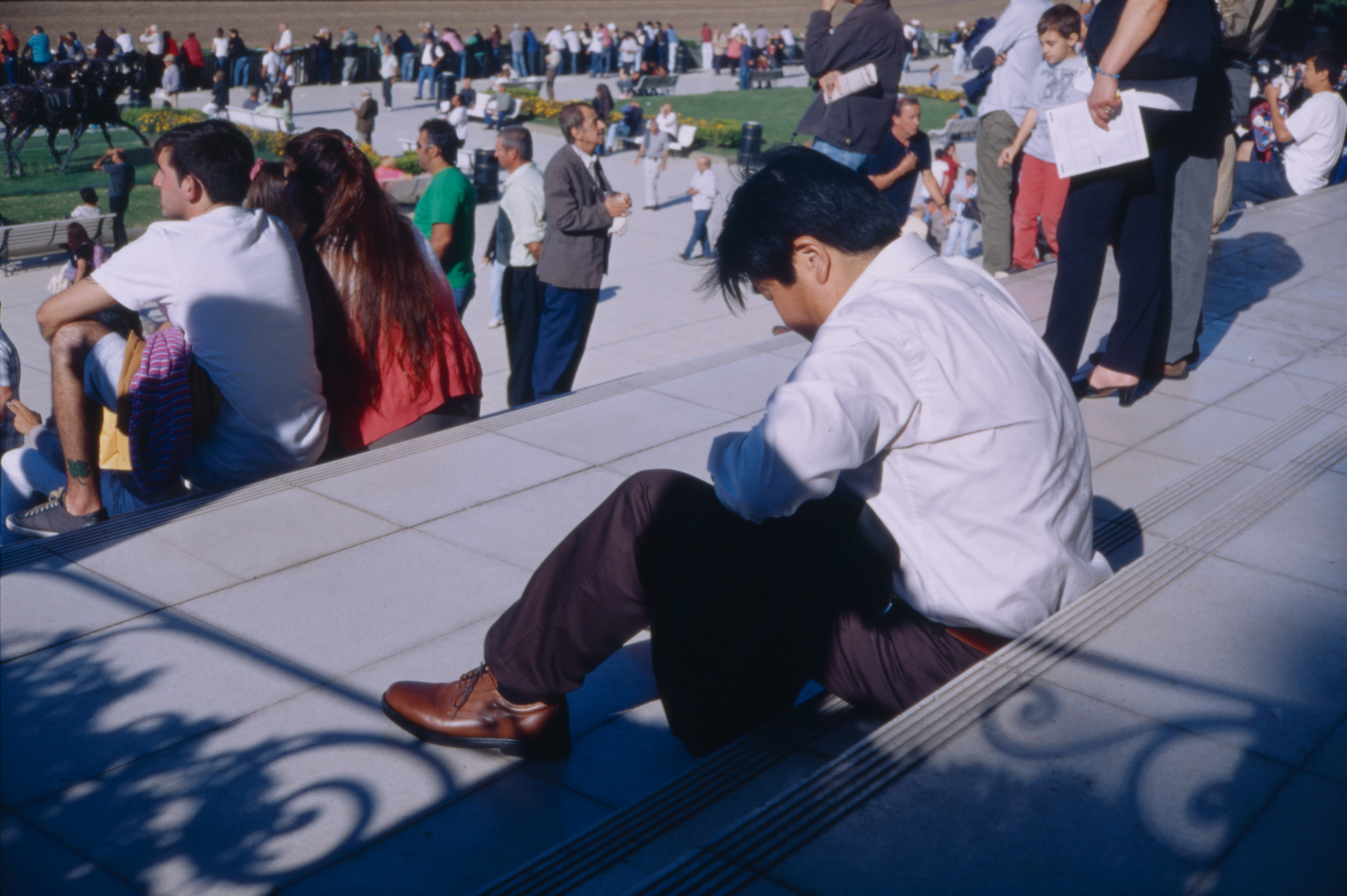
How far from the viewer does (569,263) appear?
6.73m

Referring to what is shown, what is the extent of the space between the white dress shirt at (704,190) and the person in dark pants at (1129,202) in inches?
424

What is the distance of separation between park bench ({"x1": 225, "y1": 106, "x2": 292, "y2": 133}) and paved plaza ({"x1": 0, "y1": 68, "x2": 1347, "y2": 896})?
22906mm

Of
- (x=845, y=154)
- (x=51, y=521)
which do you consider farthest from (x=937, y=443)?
(x=845, y=154)

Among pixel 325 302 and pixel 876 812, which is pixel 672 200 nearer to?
pixel 325 302

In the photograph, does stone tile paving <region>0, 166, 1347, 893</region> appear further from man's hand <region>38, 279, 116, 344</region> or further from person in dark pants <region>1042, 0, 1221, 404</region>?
man's hand <region>38, 279, 116, 344</region>

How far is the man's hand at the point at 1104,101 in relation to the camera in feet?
13.9

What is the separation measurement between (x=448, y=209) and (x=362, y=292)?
2.77m

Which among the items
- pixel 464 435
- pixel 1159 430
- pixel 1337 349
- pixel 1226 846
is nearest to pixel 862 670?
pixel 1226 846

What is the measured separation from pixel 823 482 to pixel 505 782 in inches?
42.8

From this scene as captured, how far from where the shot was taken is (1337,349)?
584cm

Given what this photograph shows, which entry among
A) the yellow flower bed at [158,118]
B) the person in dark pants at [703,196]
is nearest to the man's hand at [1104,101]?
the person in dark pants at [703,196]

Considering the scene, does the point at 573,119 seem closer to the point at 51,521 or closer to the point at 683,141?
the point at 51,521

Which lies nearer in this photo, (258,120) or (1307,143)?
(1307,143)

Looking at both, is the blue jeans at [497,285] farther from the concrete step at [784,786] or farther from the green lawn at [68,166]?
the green lawn at [68,166]
